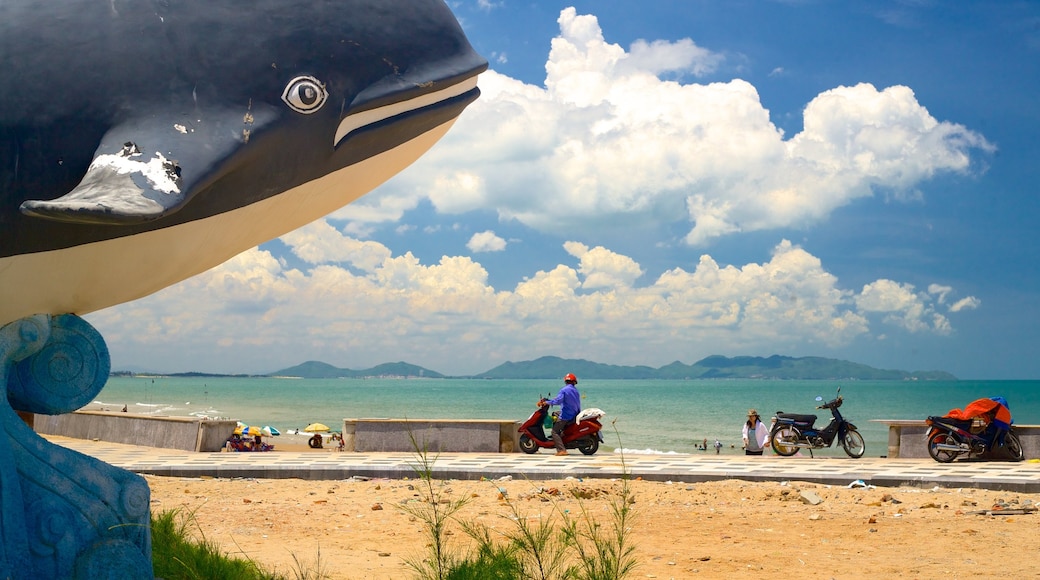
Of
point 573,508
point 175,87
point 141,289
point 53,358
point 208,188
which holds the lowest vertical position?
point 573,508

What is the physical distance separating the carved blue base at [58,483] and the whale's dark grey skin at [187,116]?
7.0 inches

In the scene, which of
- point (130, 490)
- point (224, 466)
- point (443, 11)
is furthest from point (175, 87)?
point (224, 466)

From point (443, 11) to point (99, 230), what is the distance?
1986 mm

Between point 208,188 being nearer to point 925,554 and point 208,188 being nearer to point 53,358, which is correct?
point 53,358

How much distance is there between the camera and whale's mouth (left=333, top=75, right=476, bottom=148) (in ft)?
14.3

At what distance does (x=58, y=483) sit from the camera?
4.32 m

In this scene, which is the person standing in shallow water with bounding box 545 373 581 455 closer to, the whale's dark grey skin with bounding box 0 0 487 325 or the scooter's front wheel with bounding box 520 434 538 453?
the scooter's front wheel with bounding box 520 434 538 453

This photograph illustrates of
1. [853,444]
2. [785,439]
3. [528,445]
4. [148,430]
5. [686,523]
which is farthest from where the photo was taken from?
[148,430]

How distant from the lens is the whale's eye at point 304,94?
4184 mm

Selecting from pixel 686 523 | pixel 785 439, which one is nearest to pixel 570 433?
pixel 785 439

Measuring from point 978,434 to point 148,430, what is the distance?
13623 mm

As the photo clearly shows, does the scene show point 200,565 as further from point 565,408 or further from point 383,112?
point 565,408

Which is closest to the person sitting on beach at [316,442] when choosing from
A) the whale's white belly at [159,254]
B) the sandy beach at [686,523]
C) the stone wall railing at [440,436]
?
the stone wall railing at [440,436]

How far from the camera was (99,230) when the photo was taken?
414cm
